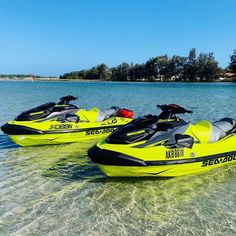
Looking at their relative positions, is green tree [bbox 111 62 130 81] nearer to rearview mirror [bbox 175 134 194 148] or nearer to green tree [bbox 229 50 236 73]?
green tree [bbox 229 50 236 73]

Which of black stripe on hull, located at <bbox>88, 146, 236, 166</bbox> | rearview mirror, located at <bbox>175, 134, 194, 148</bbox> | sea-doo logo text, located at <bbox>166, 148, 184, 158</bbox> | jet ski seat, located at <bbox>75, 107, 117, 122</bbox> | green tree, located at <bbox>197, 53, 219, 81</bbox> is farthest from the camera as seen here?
green tree, located at <bbox>197, 53, 219, 81</bbox>

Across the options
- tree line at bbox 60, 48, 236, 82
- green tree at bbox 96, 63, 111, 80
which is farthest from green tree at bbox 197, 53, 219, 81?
green tree at bbox 96, 63, 111, 80

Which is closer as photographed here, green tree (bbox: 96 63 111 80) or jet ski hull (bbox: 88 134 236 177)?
jet ski hull (bbox: 88 134 236 177)

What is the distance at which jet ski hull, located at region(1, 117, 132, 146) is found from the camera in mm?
8633

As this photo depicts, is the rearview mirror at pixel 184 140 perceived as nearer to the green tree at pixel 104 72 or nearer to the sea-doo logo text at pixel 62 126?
the sea-doo logo text at pixel 62 126

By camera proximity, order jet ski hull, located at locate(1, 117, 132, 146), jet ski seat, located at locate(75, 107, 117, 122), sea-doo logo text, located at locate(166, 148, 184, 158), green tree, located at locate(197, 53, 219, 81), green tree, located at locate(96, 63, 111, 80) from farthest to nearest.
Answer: green tree, located at locate(96, 63, 111, 80) → green tree, located at locate(197, 53, 219, 81) → jet ski seat, located at locate(75, 107, 117, 122) → jet ski hull, located at locate(1, 117, 132, 146) → sea-doo logo text, located at locate(166, 148, 184, 158)

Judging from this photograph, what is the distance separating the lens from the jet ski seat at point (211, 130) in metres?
6.39

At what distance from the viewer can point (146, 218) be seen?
452 centimetres

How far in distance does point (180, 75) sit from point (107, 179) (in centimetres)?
11009

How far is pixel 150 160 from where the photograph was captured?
5.71 meters

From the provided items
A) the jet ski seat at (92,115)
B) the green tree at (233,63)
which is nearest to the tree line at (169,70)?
the green tree at (233,63)

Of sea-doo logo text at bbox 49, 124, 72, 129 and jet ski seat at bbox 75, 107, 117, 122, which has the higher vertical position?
jet ski seat at bbox 75, 107, 117, 122

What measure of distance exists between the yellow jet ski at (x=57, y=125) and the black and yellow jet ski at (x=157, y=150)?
3152 millimetres

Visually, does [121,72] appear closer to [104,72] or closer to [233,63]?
[104,72]
